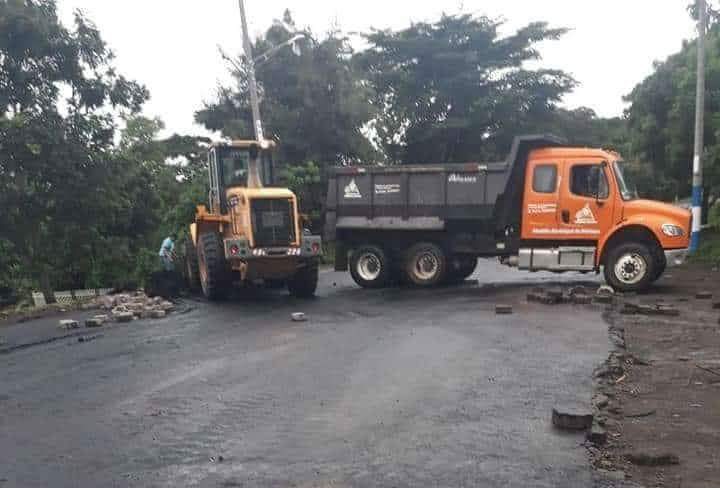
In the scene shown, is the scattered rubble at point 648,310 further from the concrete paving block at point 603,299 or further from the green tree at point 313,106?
the green tree at point 313,106

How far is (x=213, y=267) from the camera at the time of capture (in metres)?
14.6

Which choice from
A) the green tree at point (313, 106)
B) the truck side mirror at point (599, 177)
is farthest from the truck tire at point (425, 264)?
the green tree at point (313, 106)

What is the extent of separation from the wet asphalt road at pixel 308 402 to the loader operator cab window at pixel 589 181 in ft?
11.1

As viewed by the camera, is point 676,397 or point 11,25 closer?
point 676,397

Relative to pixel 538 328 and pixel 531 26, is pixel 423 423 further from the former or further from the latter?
pixel 531 26

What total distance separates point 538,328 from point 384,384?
12.4ft

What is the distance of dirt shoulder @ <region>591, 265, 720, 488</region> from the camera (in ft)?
15.7

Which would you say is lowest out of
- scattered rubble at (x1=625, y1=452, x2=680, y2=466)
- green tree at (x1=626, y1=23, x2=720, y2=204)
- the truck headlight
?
scattered rubble at (x1=625, y1=452, x2=680, y2=466)

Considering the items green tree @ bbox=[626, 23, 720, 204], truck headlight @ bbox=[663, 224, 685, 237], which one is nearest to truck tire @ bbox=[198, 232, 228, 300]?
truck headlight @ bbox=[663, 224, 685, 237]

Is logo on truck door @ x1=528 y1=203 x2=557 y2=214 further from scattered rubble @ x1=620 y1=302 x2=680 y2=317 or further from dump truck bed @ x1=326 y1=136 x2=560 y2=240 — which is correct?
scattered rubble @ x1=620 y1=302 x2=680 y2=317

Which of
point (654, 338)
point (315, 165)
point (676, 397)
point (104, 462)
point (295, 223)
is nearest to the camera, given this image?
point (104, 462)

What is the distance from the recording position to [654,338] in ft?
31.0

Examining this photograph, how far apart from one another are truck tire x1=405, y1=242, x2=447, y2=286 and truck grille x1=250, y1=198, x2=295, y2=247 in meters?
3.15

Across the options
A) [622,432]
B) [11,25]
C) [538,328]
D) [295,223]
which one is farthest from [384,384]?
[11,25]
